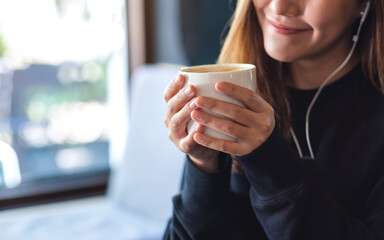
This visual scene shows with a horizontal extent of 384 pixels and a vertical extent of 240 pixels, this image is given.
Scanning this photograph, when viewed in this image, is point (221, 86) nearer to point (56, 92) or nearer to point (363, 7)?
point (363, 7)

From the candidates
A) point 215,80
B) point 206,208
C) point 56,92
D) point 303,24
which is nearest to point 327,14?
point 303,24

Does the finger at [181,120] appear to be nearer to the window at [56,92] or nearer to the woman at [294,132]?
the woman at [294,132]

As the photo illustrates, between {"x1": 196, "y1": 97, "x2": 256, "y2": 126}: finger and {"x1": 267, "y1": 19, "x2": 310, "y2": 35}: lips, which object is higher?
{"x1": 267, "y1": 19, "x2": 310, "y2": 35}: lips

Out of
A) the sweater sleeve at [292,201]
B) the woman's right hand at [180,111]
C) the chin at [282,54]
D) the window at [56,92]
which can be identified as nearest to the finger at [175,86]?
the woman's right hand at [180,111]

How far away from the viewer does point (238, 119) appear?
63 centimetres

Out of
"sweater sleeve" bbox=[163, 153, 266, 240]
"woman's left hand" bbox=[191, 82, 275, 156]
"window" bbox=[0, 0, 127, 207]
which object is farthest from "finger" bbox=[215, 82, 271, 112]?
"window" bbox=[0, 0, 127, 207]

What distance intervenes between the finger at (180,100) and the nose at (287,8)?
0.94 feet

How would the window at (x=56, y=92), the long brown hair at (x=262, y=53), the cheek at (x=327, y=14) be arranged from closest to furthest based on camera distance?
the cheek at (x=327, y=14)
the long brown hair at (x=262, y=53)
the window at (x=56, y=92)

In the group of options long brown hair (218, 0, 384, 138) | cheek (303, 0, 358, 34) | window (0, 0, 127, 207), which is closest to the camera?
cheek (303, 0, 358, 34)

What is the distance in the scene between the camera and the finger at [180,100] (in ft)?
2.11

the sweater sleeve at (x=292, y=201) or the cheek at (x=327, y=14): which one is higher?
the cheek at (x=327, y=14)

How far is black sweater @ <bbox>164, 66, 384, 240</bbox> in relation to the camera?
2.35ft

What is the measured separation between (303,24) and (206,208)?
0.39m

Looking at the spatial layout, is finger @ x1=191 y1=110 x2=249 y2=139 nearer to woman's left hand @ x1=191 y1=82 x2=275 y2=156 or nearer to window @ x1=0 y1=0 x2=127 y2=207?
woman's left hand @ x1=191 y1=82 x2=275 y2=156
